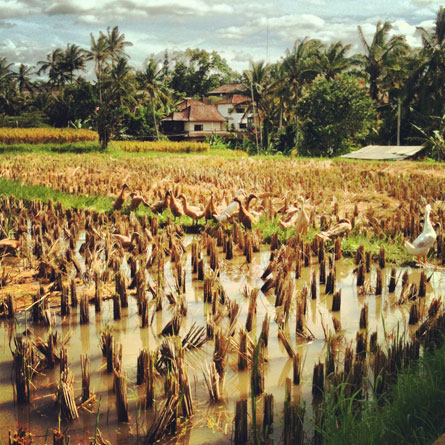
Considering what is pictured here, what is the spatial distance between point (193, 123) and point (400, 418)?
44.0m

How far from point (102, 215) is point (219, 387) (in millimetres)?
5949

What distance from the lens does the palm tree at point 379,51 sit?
3234 centimetres

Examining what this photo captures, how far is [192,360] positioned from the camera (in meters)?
3.90

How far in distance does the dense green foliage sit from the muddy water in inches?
812

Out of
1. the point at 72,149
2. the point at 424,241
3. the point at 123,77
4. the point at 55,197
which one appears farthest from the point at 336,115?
the point at 424,241

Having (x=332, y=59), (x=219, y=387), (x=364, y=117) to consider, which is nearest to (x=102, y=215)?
(x=219, y=387)

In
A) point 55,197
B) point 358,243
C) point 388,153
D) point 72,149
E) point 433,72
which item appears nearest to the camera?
point 358,243

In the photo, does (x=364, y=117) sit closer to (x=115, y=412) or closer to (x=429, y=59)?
(x=429, y=59)

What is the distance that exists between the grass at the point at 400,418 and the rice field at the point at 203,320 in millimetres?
218

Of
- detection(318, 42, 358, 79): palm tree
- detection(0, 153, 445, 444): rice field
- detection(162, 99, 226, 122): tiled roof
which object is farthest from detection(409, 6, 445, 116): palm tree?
detection(0, 153, 445, 444): rice field

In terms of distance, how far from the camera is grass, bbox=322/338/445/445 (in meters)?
→ 2.48

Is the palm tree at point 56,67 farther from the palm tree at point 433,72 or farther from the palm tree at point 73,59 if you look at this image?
the palm tree at point 433,72

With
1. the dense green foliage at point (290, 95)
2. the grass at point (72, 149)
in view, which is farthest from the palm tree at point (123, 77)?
the grass at point (72, 149)

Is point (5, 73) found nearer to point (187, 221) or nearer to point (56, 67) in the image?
point (56, 67)
